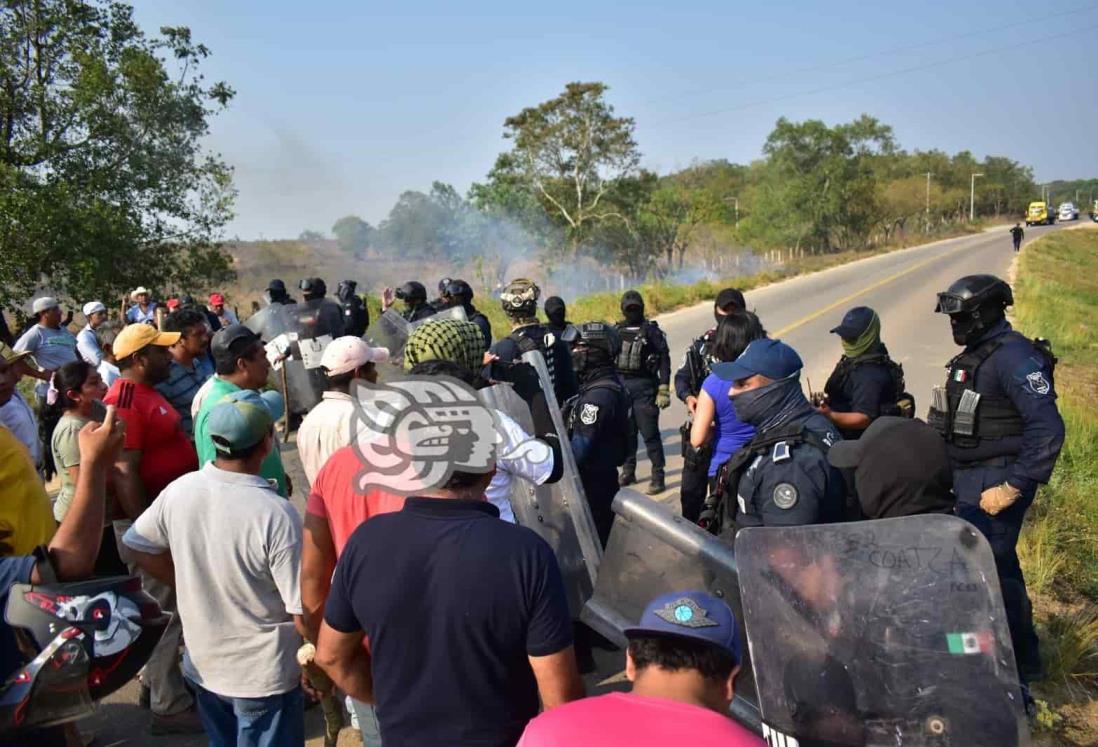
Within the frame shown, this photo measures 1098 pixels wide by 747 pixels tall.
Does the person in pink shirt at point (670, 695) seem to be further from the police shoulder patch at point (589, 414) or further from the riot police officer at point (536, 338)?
the riot police officer at point (536, 338)

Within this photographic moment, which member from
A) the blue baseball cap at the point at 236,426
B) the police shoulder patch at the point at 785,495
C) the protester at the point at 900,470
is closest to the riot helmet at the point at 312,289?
the blue baseball cap at the point at 236,426

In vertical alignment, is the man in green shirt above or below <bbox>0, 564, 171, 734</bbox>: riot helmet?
above

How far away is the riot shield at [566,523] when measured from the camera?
10.9 feet

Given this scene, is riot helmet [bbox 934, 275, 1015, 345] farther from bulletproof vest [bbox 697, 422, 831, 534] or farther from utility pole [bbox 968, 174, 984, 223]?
utility pole [bbox 968, 174, 984, 223]

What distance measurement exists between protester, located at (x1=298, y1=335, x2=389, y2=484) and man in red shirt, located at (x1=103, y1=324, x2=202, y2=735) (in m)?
0.89

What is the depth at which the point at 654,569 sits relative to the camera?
239cm

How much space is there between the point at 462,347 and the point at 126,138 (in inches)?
514

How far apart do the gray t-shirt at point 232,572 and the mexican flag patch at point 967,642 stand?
188 cm

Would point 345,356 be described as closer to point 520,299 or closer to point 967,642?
point 520,299

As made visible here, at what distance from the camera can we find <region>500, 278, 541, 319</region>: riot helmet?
4.90 m

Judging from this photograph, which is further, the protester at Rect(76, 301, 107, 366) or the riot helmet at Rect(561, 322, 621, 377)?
the protester at Rect(76, 301, 107, 366)

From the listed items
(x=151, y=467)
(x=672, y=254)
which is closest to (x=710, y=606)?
(x=151, y=467)

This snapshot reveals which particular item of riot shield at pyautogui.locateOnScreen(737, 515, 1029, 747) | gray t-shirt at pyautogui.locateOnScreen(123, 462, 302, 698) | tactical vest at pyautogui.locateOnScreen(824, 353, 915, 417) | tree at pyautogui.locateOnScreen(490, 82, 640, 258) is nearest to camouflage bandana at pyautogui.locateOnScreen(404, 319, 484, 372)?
gray t-shirt at pyautogui.locateOnScreen(123, 462, 302, 698)

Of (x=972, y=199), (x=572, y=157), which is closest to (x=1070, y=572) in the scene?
(x=572, y=157)
